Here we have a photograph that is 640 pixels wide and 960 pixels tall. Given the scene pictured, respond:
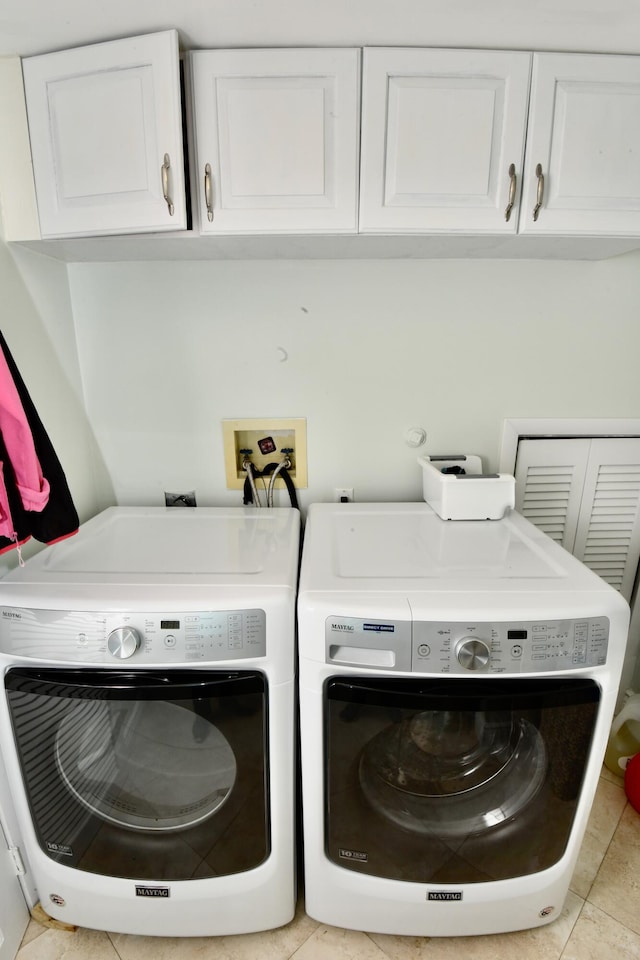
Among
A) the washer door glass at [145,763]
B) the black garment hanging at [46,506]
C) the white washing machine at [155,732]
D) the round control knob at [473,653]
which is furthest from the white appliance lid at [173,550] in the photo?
the round control knob at [473,653]

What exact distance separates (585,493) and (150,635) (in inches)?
59.8

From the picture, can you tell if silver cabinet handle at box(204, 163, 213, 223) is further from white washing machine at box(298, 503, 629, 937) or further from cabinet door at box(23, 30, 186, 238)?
white washing machine at box(298, 503, 629, 937)

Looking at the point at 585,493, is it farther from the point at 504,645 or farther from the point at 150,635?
the point at 150,635

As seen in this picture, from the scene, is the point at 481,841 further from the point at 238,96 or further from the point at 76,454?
the point at 238,96

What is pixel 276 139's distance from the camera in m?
1.08

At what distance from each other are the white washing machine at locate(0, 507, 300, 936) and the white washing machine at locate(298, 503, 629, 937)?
0.31 feet

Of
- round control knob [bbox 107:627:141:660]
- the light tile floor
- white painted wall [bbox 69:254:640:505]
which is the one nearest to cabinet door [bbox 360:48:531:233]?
white painted wall [bbox 69:254:640:505]

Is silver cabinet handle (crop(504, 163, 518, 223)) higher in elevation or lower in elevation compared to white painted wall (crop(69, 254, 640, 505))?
higher

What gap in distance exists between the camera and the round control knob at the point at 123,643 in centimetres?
93

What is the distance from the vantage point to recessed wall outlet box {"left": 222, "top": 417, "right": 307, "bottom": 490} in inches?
61.9

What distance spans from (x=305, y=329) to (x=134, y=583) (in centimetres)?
96

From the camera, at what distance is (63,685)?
3.17 ft

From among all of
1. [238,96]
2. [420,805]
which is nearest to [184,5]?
[238,96]

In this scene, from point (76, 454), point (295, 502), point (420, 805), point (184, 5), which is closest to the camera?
point (184, 5)
